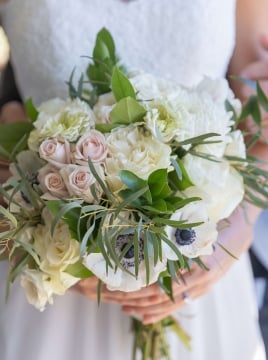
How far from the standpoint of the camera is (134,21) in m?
0.90

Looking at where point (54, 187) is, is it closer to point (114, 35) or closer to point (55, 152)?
point (55, 152)

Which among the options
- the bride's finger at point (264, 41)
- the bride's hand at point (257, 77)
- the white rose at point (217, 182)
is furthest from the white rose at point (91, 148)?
the bride's finger at point (264, 41)

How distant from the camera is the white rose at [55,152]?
1.98 ft

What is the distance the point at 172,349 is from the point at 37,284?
38 centimetres

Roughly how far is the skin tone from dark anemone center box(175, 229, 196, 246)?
0.52 ft

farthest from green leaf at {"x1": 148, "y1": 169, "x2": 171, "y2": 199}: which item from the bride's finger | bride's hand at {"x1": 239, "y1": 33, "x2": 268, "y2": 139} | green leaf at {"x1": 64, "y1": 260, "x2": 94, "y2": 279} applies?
the bride's finger

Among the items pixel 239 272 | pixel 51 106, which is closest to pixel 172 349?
pixel 239 272

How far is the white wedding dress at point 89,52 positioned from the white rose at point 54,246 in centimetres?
28

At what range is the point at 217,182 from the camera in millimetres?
655

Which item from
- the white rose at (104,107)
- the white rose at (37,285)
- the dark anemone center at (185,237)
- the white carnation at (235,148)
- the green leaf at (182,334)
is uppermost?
the white rose at (104,107)

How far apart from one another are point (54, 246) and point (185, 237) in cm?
15

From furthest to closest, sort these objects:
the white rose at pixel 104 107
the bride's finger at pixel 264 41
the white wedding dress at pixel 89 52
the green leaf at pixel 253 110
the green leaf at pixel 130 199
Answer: the bride's finger at pixel 264 41 → the white wedding dress at pixel 89 52 → the green leaf at pixel 253 110 → the white rose at pixel 104 107 → the green leaf at pixel 130 199

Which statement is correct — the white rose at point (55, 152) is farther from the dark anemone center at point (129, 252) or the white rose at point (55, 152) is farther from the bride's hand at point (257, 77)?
the bride's hand at point (257, 77)

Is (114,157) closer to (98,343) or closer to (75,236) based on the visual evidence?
(75,236)
